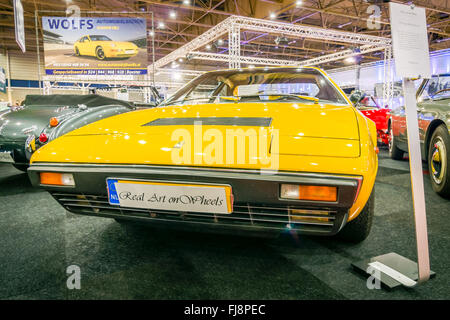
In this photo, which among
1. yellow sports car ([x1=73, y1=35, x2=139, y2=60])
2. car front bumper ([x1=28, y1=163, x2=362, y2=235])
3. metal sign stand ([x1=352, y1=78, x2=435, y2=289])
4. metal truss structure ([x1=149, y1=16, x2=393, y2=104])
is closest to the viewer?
car front bumper ([x1=28, y1=163, x2=362, y2=235])

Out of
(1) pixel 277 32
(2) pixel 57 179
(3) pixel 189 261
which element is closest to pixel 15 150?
(2) pixel 57 179

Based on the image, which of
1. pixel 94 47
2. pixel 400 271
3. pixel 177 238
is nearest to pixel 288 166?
pixel 400 271

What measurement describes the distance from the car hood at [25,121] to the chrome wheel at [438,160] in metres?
3.54

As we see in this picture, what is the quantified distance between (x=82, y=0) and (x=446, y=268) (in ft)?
41.6

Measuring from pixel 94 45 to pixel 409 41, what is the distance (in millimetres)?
6864

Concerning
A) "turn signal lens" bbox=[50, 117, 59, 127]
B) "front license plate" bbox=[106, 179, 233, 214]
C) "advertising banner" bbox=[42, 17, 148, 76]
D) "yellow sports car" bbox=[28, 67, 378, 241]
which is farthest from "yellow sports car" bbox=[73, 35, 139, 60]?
"front license plate" bbox=[106, 179, 233, 214]

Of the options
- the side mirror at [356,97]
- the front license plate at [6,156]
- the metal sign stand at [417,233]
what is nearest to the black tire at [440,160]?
the side mirror at [356,97]

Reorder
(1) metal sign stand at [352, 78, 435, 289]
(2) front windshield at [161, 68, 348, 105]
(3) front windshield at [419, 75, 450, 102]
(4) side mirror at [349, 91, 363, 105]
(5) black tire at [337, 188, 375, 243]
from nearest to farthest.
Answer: (1) metal sign stand at [352, 78, 435, 289]
(5) black tire at [337, 188, 375, 243]
(2) front windshield at [161, 68, 348, 105]
(4) side mirror at [349, 91, 363, 105]
(3) front windshield at [419, 75, 450, 102]

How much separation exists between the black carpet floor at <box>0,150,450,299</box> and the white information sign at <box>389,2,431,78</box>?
2.98ft

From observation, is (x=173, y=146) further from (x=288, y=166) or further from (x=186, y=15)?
(x=186, y=15)

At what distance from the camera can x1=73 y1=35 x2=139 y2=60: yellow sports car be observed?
6520 millimetres

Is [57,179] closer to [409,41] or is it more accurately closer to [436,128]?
[409,41]

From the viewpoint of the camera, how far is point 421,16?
4.08 feet

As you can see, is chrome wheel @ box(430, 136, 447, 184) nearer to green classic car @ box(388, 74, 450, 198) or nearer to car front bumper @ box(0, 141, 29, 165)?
green classic car @ box(388, 74, 450, 198)
